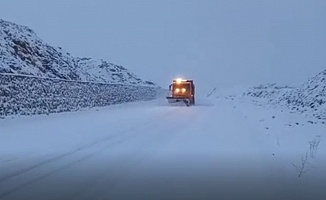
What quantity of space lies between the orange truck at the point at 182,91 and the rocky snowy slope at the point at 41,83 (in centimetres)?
474

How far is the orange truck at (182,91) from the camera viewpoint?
1822 inches

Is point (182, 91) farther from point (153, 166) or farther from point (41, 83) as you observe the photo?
point (153, 166)

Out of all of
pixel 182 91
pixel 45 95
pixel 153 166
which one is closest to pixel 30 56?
pixel 182 91

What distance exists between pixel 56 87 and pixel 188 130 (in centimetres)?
1301

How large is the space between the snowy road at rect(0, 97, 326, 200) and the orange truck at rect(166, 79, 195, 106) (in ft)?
102

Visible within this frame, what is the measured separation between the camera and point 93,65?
78250mm

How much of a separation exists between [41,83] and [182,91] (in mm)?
22690

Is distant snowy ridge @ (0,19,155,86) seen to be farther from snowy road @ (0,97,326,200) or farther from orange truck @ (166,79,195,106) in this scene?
snowy road @ (0,97,326,200)

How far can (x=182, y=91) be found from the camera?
153 feet

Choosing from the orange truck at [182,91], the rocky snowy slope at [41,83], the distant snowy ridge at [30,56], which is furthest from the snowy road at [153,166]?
the orange truck at [182,91]

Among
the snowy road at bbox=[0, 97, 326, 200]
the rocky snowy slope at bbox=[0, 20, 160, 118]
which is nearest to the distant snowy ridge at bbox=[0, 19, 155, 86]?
the rocky snowy slope at bbox=[0, 20, 160, 118]

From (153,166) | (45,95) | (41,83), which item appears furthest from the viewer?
(45,95)

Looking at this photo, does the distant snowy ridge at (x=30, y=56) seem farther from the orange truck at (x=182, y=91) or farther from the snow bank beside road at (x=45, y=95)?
the orange truck at (x=182, y=91)

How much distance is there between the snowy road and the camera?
7.01 metres
